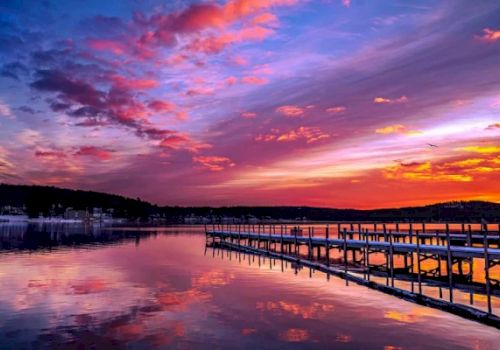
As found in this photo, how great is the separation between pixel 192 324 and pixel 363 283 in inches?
593

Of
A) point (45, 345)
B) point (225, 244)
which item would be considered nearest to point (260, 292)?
point (45, 345)

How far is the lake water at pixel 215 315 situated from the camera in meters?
17.1

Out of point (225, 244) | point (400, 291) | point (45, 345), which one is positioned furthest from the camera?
point (225, 244)

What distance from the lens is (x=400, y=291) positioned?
26750 millimetres

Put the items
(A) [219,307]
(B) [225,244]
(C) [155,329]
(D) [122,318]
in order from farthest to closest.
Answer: (B) [225,244] → (A) [219,307] → (D) [122,318] → (C) [155,329]

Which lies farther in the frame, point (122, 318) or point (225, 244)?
point (225, 244)

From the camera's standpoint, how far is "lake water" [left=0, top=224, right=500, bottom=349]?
56.1 feet

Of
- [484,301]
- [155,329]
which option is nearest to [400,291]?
[484,301]

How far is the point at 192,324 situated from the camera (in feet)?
64.3

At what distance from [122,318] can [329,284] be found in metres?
15.3

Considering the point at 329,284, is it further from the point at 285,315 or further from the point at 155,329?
the point at 155,329

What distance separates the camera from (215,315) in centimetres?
2147

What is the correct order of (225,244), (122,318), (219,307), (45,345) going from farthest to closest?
(225,244) < (219,307) < (122,318) < (45,345)

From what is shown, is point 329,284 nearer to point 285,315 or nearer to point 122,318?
point 285,315
